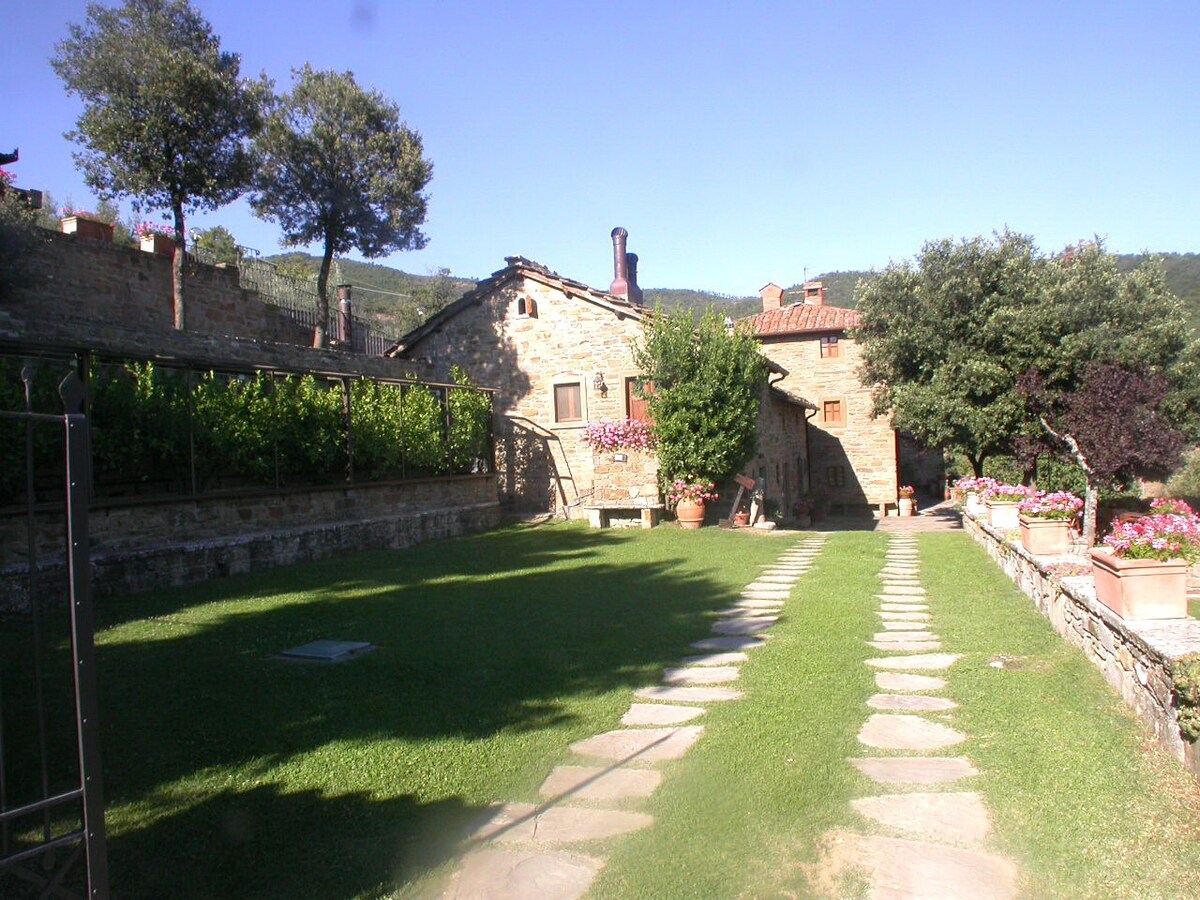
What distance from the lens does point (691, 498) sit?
1540 centimetres

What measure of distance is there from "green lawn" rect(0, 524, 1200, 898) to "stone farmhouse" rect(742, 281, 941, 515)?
22.1m

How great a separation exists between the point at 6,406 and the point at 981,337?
13176 mm

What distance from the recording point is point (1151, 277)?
46.5ft

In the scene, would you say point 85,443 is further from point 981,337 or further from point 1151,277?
point 1151,277

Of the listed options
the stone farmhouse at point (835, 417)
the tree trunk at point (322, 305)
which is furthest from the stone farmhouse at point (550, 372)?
the stone farmhouse at point (835, 417)

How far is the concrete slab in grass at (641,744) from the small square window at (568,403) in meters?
13.0

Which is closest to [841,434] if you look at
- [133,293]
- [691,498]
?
[691,498]

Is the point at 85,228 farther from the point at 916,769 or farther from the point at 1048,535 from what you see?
the point at 916,769

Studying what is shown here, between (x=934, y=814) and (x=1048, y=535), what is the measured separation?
542 cm

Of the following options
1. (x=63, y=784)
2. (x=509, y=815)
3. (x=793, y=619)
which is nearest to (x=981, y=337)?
(x=793, y=619)

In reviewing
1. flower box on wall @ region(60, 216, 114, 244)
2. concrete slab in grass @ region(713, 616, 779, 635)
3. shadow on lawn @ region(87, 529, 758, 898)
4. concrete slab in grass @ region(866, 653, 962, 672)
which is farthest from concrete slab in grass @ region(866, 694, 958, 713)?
flower box on wall @ region(60, 216, 114, 244)

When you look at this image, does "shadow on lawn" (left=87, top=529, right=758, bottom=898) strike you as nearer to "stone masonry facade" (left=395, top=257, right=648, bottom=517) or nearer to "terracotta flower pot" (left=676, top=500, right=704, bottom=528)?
"terracotta flower pot" (left=676, top=500, right=704, bottom=528)

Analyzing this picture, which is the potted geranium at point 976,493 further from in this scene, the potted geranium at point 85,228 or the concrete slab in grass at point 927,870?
the potted geranium at point 85,228

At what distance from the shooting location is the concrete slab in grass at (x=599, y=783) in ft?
12.2
